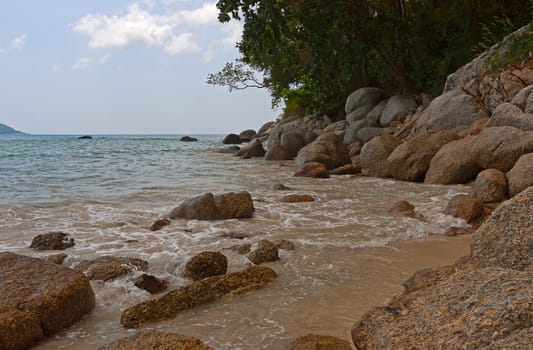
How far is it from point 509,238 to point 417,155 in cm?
832

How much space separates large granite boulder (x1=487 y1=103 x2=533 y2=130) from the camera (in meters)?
9.30

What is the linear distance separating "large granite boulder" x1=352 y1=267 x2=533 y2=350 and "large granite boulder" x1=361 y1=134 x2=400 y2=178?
9291 mm

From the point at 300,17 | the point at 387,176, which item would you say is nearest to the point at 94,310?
the point at 387,176

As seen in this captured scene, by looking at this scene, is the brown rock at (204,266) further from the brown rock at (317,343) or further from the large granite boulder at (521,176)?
the large granite boulder at (521,176)

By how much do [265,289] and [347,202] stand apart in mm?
4623

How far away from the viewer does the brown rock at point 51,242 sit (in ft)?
18.0

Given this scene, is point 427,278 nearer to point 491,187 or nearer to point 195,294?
point 195,294

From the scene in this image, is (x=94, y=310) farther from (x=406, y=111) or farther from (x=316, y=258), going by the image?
(x=406, y=111)

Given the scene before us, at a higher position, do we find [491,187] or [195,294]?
[491,187]

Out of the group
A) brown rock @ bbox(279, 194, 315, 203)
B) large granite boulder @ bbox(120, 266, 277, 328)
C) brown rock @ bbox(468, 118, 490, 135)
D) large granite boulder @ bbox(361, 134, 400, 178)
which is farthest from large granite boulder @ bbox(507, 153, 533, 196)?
large granite boulder @ bbox(120, 266, 277, 328)

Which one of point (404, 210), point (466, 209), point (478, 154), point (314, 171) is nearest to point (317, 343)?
point (466, 209)

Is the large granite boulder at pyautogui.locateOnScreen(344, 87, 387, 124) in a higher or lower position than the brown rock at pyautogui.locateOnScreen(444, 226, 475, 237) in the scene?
higher

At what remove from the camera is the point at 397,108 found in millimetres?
17969

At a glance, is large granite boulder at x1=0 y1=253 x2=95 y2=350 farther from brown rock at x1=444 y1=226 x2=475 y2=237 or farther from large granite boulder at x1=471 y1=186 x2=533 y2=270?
brown rock at x1=444 y1=226 x2=475 y2=237
